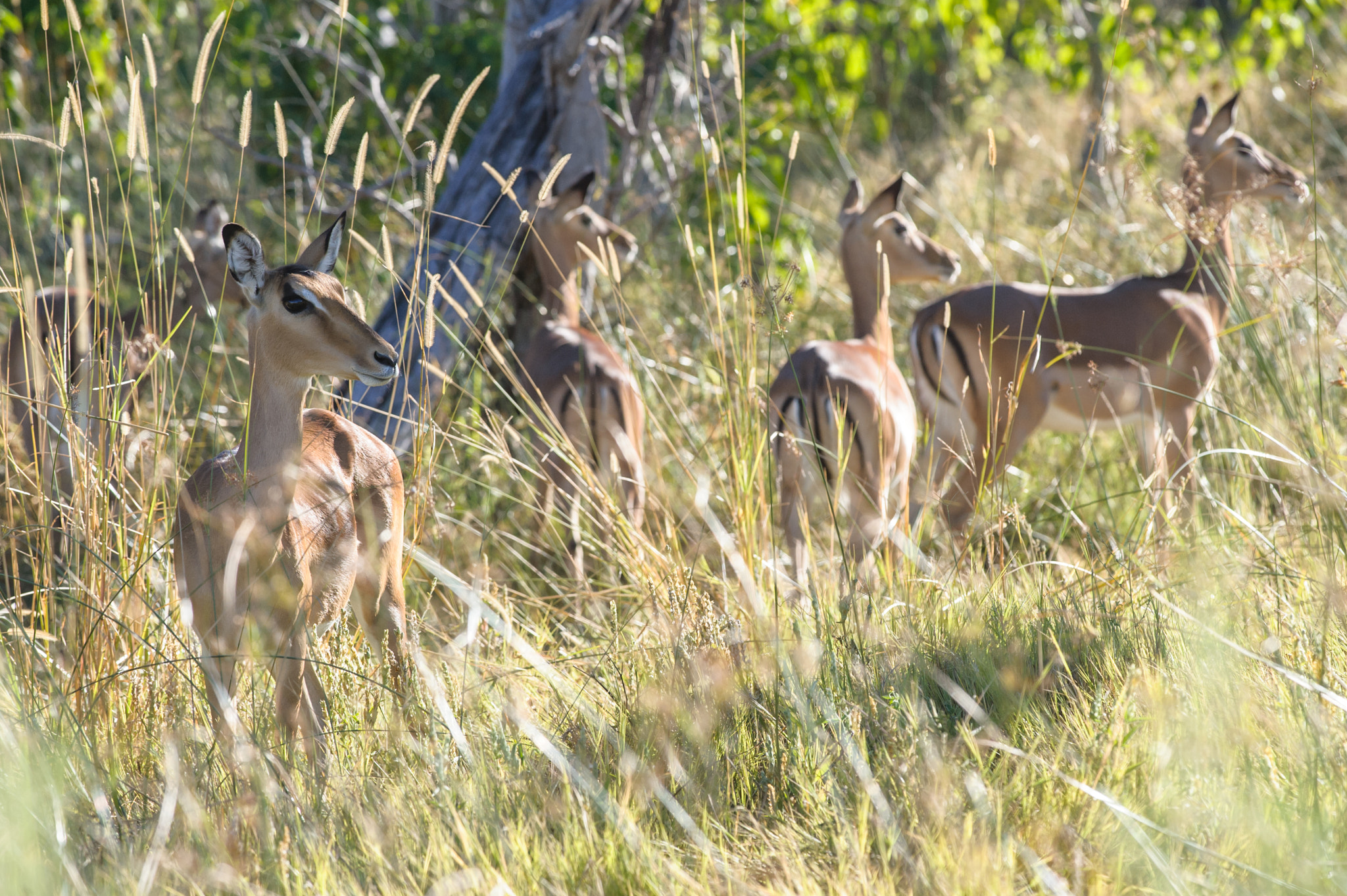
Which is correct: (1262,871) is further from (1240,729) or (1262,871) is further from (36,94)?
(36,94)

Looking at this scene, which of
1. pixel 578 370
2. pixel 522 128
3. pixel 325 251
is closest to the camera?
pixel 325 251

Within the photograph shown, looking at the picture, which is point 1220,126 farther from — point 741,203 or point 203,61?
point 203,61

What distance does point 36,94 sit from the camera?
8.42 metres

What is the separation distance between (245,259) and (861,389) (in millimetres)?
2367

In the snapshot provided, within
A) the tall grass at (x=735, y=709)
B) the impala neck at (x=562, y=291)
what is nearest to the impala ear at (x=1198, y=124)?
the tall grass at (x=735, y=709)

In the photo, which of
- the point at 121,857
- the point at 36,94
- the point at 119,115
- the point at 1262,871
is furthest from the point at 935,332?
the point at 36,94

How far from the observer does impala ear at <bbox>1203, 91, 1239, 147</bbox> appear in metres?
5.23

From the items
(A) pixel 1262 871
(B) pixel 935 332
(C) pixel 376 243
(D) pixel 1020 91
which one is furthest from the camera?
(D) pixel 1020 91

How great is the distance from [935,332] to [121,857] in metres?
3.88

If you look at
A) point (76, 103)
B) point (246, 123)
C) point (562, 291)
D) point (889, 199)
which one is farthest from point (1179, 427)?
point (76, 103)

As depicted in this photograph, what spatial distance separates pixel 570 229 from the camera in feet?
17.2

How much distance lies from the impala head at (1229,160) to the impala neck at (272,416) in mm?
4094

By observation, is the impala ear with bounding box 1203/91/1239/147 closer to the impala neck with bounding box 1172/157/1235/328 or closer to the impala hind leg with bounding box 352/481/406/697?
the impala neck with bounding box 1172/157/1235/328

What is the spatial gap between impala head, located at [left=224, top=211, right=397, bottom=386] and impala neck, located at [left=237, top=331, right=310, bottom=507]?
1cm
